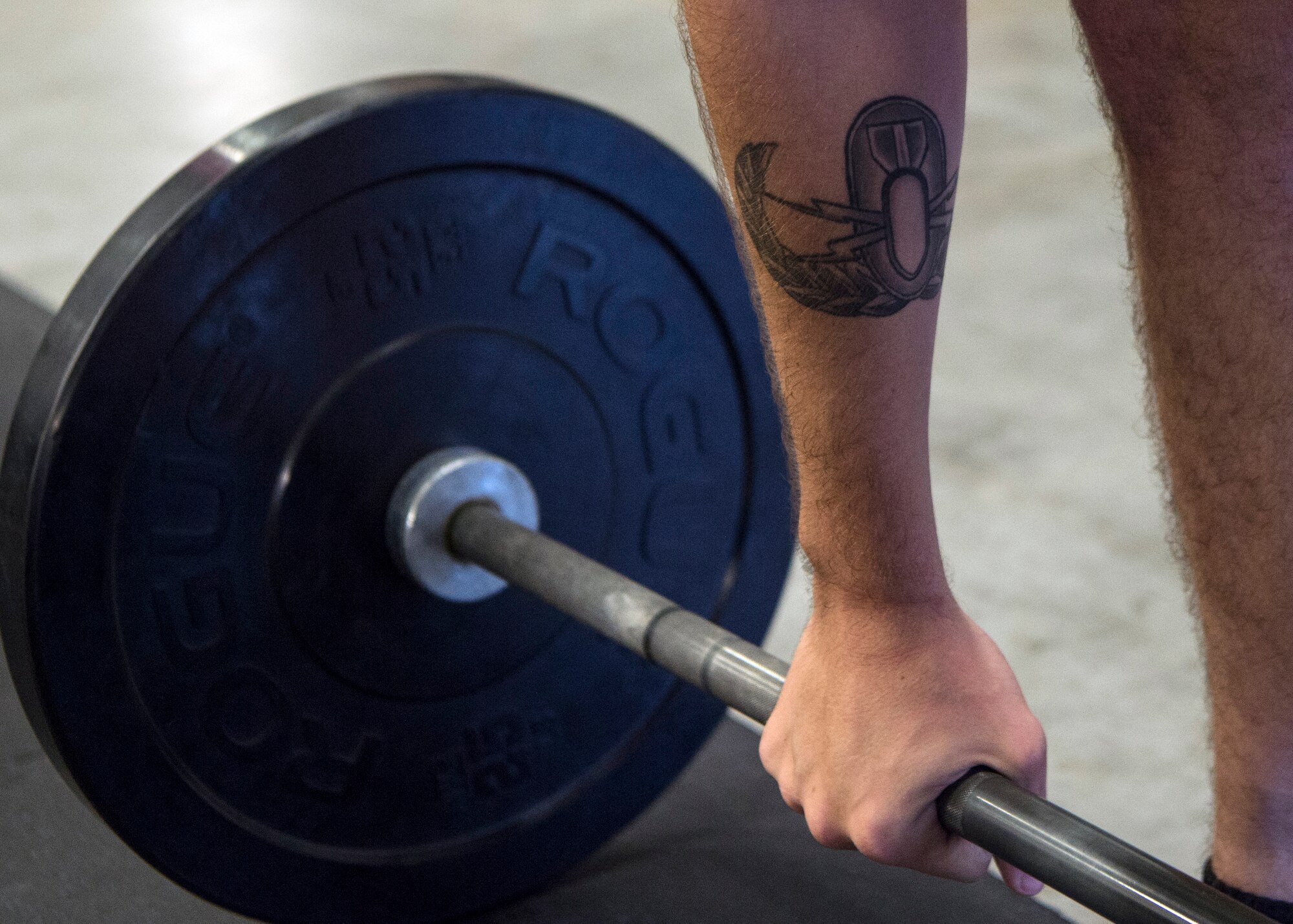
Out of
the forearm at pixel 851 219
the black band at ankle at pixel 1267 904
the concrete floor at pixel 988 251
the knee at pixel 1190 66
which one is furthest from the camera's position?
the concrete floor at pixel 988 251

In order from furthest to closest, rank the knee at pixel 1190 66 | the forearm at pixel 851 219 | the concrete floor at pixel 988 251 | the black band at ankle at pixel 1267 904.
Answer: the concrete floor at pixel 988 251, the black band at ankle at pixel 1267 904, the knee at pixel 1190 66, the forearm at pixel 851 219

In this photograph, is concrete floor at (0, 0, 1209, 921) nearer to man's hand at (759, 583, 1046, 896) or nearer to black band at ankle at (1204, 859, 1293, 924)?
black band at ankle at (1204, 859, 1293, 924)

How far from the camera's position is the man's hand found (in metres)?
0.57

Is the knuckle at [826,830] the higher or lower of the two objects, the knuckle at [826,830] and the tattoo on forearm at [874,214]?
the lower

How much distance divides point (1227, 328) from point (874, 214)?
28 centimetres

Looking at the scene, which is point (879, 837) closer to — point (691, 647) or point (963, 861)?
point (963, 861)

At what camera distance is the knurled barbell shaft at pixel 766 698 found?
0.54m

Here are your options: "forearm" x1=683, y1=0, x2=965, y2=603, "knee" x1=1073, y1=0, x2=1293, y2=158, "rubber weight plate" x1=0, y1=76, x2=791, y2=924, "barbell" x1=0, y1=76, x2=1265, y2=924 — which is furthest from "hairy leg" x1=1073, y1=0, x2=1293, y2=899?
"rubber weight plate" x1=0, y1=76, x2=791, y2=924

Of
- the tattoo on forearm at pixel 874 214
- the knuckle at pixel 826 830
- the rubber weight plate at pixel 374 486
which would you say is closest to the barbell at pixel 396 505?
the rubber weight plate at pixel 374 486

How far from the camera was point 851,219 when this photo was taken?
0.54 metres

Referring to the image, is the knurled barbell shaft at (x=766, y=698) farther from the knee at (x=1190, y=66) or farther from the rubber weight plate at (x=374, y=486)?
the knee at (x=1190, y=66)

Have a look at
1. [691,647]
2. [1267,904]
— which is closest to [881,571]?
[691,647]

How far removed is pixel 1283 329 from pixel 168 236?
0.63 metres

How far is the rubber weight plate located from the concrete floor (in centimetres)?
21
